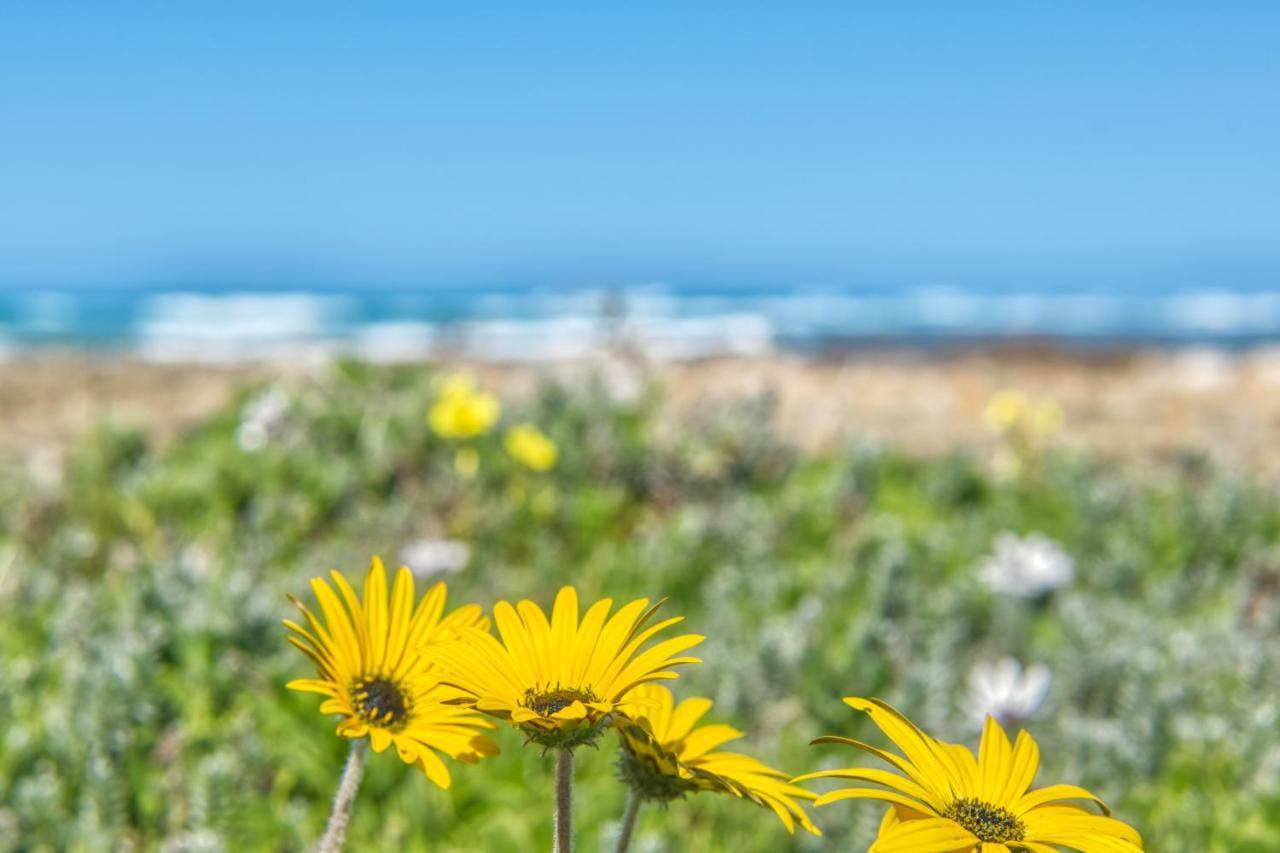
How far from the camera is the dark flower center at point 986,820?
1.16 m

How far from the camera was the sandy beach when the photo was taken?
23.2 ft

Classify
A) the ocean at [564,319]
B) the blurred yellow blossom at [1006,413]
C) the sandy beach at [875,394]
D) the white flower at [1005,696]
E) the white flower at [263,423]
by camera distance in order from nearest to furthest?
the white flower at [1005,696]
the white flower at [263,423]
the blurred yellow blossom at [1006,413]
the sandy beach at [875,394]
the ocean at [564,319]

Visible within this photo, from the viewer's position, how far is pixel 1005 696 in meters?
3.33

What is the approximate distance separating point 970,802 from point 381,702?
0.67 m

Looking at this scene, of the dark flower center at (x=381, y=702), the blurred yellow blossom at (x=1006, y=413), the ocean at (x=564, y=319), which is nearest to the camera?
the dark flower center at (x=381, y=702)

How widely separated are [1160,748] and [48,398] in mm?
8385

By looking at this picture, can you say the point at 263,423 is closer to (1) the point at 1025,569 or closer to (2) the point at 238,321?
(1) the point at 1025,569

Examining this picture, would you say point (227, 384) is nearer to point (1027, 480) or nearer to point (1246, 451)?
point (1027, 480)

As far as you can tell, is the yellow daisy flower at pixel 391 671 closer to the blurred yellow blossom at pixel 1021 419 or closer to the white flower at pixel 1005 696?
the white flower at pixel 1005 696

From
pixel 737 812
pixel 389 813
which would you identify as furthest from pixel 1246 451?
pixel 389 813

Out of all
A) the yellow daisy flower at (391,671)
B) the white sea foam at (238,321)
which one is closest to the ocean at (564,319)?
the white sea foam at (238,321)

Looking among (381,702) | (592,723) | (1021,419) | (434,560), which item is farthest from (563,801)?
(1021,419)

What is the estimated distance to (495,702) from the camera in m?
1.17

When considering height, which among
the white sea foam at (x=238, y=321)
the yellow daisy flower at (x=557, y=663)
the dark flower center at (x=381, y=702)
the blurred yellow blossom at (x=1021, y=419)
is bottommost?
the white sea foam at (x=238, y=321)
